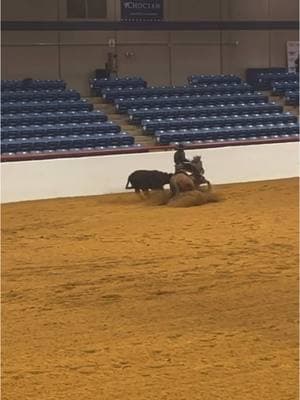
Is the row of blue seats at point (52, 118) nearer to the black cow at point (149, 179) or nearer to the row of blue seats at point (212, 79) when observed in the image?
the row of blue seats at point (212, 79)

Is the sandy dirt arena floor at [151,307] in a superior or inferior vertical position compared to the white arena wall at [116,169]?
inferior

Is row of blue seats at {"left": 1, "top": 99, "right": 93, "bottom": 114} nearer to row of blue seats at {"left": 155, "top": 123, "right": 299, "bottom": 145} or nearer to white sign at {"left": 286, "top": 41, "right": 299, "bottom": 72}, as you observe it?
row of blue seats at {"left": 155, "top": 123, "right": 299, "bottom": 145}

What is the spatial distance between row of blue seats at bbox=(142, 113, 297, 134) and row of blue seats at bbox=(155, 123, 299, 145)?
32 centimetres

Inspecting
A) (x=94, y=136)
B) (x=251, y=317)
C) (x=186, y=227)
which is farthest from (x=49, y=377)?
(x=94, y=136)

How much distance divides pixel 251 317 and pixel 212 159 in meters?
12.6

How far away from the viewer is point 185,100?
26719 millimetres

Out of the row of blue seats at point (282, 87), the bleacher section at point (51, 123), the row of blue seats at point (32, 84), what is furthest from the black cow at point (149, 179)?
the row of blue seats at point (282, 87)

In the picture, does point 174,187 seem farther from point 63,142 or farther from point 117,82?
point 117,82

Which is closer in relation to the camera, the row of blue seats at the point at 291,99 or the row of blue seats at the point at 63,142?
the row of blue seats at the point at 63,142

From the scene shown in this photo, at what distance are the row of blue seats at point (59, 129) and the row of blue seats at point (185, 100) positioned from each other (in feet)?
6.34

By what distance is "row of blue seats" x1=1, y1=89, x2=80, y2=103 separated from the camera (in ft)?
80.1

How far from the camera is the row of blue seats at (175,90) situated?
26.2 metres

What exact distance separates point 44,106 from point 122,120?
2.57 meters

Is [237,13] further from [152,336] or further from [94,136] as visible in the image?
[152,336]
